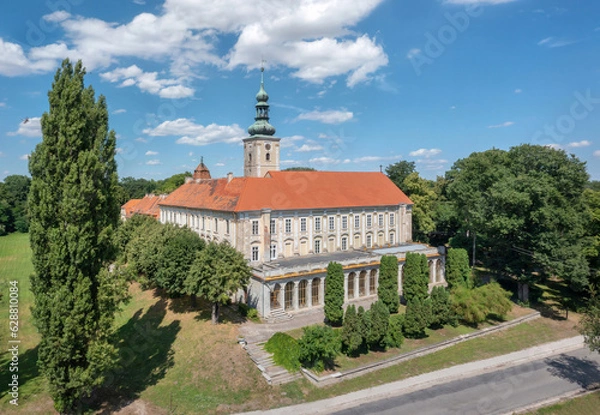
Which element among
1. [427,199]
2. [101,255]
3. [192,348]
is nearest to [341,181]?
[427,199]

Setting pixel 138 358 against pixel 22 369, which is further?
pixel 138 358

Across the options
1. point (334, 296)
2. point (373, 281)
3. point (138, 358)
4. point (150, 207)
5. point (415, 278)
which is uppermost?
point (150, 207)

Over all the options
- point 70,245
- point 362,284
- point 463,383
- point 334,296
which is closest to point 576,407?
point 463,383

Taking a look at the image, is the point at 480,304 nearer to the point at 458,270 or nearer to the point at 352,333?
the point at 458,270

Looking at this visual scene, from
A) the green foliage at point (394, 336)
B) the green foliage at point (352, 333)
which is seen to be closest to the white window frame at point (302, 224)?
the green foliage at point (394, 336)

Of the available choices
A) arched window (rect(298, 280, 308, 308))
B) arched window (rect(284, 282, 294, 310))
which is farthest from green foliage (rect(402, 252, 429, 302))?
arched window (rect(284, 282, 294, 310))
